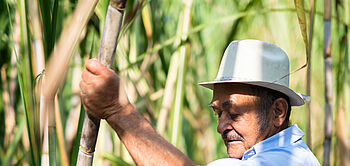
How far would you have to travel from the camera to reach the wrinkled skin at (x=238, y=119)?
0.99 m

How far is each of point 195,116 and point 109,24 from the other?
133 cm

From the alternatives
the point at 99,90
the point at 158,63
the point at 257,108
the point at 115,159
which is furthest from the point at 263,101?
the point at 158,63

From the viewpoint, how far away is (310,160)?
35.0 inches

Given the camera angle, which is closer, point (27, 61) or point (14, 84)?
point (27, 61)

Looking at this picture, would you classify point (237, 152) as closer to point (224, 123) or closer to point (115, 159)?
point (224, 123)

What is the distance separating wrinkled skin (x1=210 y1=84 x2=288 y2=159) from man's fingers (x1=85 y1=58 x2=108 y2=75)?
441 mm

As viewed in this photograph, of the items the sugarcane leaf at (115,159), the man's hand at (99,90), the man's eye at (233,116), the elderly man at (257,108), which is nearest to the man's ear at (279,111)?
the elderly man at (257,108)

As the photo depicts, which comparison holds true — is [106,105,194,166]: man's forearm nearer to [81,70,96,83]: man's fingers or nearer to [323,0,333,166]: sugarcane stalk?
[81,70,96,83]: man's fingers

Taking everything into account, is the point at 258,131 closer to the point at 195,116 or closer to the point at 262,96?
the point at 262,96

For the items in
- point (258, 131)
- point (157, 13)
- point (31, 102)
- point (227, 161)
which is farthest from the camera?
point (157, 13)

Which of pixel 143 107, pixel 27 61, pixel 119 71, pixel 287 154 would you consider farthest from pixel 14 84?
pixel 287 154

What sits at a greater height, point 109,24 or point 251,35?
point 109,24

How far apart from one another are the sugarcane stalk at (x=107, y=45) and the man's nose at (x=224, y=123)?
1.46 ft

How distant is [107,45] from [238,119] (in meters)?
0.52
